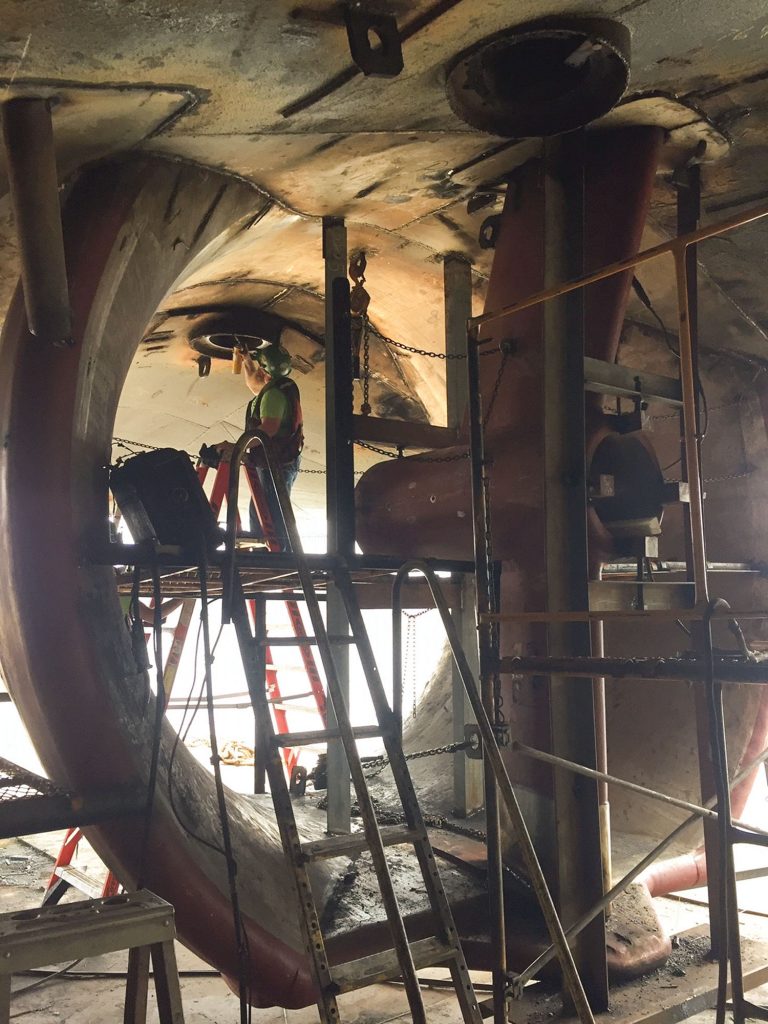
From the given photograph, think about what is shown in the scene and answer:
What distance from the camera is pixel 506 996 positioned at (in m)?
3.15

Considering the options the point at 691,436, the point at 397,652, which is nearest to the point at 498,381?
the point at 397,652

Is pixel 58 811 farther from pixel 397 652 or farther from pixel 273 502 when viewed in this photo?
pixel 273 502

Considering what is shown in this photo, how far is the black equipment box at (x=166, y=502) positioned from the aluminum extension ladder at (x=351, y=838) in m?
0.20

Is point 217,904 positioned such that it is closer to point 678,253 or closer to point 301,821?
point 301,821

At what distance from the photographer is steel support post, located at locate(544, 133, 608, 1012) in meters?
3.69

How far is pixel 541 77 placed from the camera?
11.6 ft

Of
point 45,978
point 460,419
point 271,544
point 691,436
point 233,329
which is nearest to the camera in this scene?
point 691,436

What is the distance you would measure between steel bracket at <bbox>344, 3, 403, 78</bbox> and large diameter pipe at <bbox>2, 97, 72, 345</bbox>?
3.71 ft

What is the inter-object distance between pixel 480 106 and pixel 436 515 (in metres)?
2.02

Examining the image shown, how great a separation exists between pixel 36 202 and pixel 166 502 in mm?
1183

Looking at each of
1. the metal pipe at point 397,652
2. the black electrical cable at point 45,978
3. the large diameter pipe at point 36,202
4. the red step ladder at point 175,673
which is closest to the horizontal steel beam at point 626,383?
the metal pipe at point 397,652

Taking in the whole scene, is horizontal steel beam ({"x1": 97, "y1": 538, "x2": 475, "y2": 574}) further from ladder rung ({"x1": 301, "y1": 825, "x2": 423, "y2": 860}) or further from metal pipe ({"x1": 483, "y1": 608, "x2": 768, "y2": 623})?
ladder rung ({"x1": 301, "y1": 825, "x2": 423, "y2": 860})

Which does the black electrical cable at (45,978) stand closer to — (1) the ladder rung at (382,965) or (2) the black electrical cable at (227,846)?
(2) the black electrical cable at (227,846)

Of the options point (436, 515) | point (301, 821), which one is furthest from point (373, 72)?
point (301, 821)
